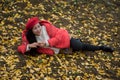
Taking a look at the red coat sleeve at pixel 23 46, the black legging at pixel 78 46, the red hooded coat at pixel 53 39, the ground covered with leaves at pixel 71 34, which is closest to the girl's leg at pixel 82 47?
the black legging at pixel 78 46

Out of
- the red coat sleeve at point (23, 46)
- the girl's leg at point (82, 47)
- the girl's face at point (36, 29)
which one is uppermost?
the girl's face at point (36, 29)

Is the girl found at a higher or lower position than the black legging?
higher

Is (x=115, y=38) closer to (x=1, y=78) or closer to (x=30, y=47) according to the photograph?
(x=30, y=47)

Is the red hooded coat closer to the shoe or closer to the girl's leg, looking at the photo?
the girl's leg

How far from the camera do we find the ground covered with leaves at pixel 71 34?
236 inches

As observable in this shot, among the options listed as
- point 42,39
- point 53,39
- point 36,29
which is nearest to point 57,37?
point 53,39

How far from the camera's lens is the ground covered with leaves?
19.7 ft

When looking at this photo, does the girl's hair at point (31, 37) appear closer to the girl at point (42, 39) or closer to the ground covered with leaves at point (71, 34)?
the girl at point (42, 39)

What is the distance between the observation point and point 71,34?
8.04 metres

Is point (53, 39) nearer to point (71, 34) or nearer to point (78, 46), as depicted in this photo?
point (78, 46)

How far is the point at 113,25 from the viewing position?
31.1 feet

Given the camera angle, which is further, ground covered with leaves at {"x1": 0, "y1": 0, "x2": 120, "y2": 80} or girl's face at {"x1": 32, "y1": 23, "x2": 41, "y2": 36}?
girl's face at {"x1": 32, "y1": 23, "x2": 41, "y2": 36}

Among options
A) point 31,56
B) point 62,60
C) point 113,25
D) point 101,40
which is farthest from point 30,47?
point 113,25

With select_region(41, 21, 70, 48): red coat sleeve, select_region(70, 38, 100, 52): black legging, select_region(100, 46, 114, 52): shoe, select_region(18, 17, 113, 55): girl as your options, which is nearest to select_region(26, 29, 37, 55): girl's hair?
select_region(18, 17, 113, 55): girl
